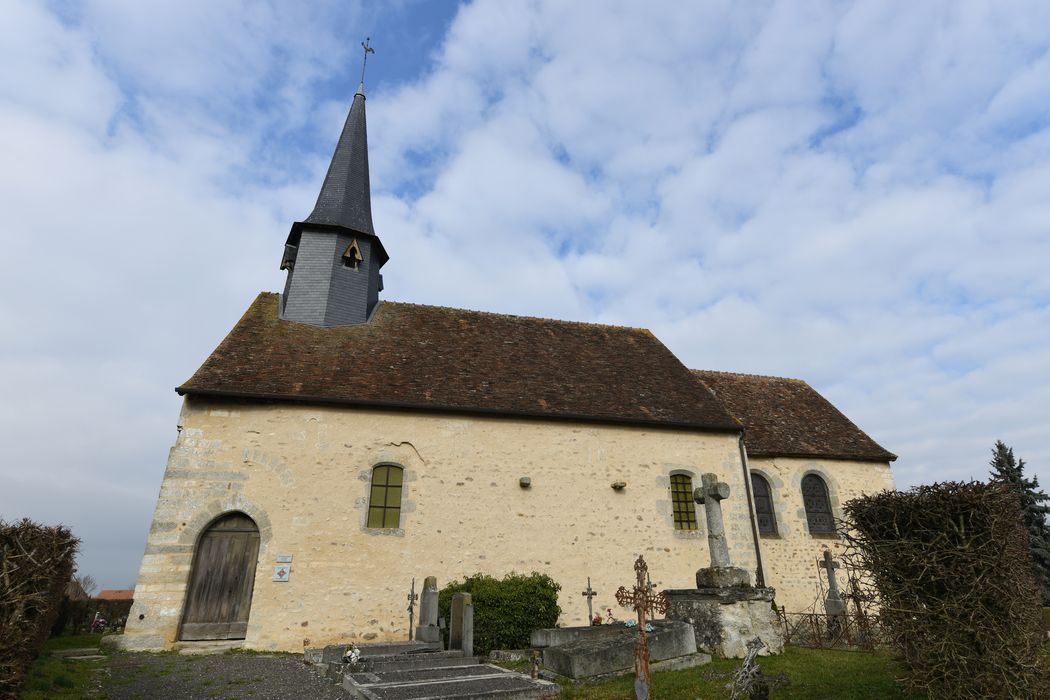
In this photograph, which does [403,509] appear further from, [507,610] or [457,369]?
[457,369]

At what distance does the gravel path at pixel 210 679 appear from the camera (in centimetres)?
654

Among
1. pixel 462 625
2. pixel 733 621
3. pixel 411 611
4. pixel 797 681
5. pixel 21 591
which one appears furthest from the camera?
pixel 411 611

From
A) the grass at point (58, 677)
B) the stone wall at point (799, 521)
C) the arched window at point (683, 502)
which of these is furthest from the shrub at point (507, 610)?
the stone wall at point (799, 521)

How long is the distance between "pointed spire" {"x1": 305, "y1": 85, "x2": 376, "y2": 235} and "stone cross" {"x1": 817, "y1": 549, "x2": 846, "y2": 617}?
14152 mm

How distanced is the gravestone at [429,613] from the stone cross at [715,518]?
4.73m

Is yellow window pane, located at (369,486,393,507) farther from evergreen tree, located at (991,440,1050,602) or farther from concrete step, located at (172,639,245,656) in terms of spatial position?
evergreen tree, located at (991,440,1050,602)

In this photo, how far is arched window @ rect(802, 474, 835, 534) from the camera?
14.2 m

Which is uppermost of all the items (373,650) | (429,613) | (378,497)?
(378,497)

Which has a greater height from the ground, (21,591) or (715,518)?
(715,518)

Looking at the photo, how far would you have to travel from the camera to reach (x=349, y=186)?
1647cm

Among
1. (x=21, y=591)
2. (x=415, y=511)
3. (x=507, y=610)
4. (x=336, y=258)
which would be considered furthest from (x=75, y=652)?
(x=336, y=258)

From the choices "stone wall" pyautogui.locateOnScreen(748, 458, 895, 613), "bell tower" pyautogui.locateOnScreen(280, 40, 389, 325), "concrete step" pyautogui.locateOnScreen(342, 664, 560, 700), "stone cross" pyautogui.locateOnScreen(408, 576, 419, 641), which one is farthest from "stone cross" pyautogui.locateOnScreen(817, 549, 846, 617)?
"bell tower" pyautogui.locateOnScreen(280, 40, 389, 325)

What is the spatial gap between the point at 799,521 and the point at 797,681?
8647 millimetres

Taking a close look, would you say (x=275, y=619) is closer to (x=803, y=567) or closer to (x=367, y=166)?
(x=803, y=567)
